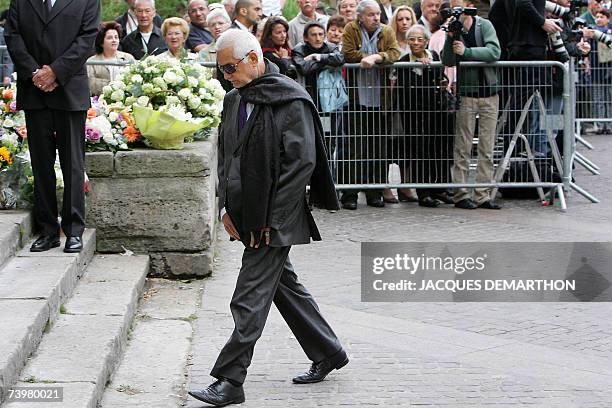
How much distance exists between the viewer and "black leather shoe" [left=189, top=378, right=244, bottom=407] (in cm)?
602

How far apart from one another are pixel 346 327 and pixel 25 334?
7.82 feet

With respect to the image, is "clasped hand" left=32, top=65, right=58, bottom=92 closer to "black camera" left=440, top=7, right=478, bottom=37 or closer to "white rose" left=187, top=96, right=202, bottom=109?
"white rose" left=187, top=96, right=202, bottom=109

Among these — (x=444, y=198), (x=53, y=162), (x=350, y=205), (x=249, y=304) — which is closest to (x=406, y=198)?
(x=444, y=198)

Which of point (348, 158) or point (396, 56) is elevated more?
point (396, 56)

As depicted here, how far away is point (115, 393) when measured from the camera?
621 cm

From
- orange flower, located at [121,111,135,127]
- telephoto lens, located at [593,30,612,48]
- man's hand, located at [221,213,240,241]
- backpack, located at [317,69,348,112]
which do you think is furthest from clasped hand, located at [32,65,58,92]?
telephoto lens, located at [593,30,612,48]

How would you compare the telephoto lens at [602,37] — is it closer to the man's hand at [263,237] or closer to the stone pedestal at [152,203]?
the stone pedestal at [152,203]

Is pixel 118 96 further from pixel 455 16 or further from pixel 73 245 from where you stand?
pixel 455 16

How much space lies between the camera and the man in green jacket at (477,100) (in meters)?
12.2

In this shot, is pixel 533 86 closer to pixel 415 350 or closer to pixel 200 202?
pixel 200 202

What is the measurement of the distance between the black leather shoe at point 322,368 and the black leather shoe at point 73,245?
2194mm

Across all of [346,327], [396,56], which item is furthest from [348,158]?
[346,327]

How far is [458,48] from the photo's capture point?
11.9m

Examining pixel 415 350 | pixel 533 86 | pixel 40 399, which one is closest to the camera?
pixel 40 399
